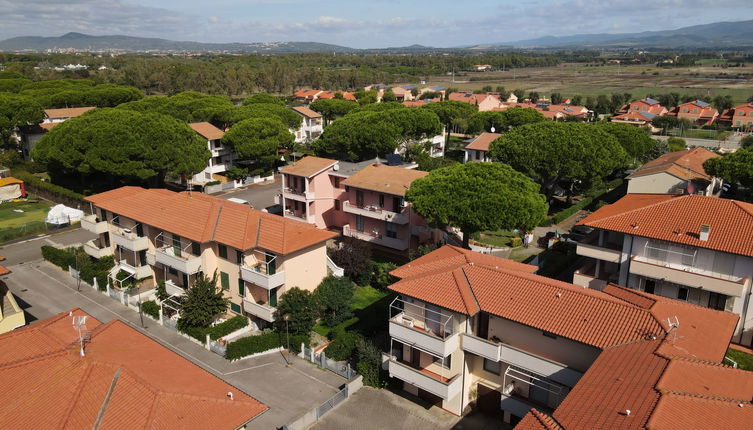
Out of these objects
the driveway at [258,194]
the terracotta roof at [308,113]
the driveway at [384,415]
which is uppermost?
the terracotta roof at [308,113]

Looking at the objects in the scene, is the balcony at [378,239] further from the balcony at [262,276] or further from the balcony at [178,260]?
the balcony at [178,260]

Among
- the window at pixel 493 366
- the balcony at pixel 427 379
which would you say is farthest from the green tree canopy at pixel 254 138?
the window at pixel 493 366

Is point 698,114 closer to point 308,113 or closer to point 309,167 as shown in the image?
point 308,113

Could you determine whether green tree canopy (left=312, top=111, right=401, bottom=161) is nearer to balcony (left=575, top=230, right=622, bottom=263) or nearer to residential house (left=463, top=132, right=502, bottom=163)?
residential house (left=463, top=132, right=502, bottom=163)

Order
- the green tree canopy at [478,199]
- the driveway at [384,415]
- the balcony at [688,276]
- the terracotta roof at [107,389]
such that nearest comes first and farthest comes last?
1. the terracotta roof at [107,389]
2. the driveway at [384,415]
3. the balcony at [688,276]
4. the green tree canopy at [478,199]

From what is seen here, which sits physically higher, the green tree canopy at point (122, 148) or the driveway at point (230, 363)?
the green tree canopy at point (122, 148)

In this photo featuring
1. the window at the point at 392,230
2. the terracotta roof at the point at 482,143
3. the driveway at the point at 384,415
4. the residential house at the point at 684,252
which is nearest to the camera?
the driveway at the point at 384,415

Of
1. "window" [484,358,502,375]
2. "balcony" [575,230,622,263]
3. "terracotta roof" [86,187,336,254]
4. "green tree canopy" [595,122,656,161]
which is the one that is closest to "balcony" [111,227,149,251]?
"terracotta roof" [86,187,336,254]

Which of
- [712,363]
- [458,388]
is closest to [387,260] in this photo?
[458,388]
